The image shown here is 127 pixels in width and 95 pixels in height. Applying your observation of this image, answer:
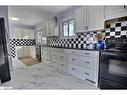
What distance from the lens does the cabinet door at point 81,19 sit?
2568mm

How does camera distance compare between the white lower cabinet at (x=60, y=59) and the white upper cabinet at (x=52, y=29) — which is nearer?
the white lower cabinet at (x=60, y=59)

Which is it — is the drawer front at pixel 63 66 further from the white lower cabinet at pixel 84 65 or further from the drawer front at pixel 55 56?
the drawer front at pixel 55 56

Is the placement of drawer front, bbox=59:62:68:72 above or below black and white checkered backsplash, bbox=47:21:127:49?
below

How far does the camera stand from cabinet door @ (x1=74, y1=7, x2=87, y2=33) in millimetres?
2568

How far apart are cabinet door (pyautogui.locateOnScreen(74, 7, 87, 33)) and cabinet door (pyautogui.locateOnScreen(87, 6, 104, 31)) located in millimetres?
141

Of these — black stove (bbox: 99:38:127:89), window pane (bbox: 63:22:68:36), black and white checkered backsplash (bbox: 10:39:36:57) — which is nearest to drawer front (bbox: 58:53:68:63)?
window pane (bbox: 63:22:68:36)

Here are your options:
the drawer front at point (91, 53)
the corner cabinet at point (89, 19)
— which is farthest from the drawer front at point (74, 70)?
the corner cabinet at point (89, 19)

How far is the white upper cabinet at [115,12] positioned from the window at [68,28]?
4.84 ft

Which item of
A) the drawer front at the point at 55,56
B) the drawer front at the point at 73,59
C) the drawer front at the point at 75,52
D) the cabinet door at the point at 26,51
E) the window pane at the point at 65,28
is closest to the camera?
the drawer front at the point at 75,52

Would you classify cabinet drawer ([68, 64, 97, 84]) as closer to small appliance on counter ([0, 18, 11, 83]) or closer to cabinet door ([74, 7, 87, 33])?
cabinet door ([74, 7, 87, 33])

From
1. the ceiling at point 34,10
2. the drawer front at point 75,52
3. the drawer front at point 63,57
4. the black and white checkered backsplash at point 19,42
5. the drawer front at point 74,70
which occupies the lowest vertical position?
the drawer front at point 74,70

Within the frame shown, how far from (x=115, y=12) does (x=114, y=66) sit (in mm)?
1043

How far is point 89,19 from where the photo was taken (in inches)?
95.5
